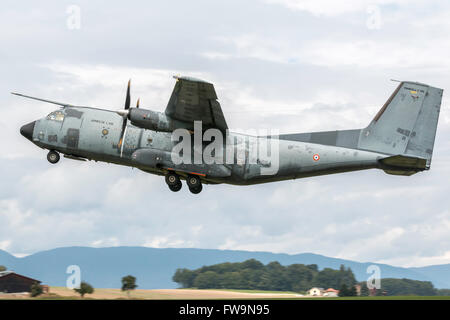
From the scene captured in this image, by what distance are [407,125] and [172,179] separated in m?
9.41

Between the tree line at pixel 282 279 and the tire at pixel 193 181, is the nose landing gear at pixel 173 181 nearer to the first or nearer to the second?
the tire at pixel 193 181

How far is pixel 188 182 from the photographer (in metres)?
25.7

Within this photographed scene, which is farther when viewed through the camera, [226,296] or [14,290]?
[226,296]

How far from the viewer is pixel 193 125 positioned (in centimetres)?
2450

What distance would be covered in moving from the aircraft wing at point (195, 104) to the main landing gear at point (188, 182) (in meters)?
2.26

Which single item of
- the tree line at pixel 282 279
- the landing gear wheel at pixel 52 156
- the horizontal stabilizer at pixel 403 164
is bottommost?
the tree line at pixel 282 279

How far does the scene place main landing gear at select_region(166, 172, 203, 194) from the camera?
1005 inches

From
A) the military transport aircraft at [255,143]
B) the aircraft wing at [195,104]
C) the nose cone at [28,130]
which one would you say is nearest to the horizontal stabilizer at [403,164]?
the military transport aircraft at [255,143]

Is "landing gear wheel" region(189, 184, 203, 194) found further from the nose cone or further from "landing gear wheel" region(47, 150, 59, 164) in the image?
the nose cone

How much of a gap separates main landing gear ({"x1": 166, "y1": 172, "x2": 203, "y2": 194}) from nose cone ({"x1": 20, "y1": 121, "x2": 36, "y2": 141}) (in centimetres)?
597

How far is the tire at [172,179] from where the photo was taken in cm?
2559
